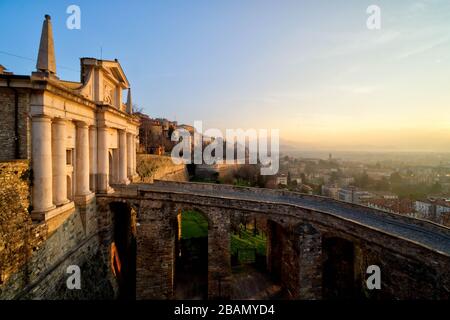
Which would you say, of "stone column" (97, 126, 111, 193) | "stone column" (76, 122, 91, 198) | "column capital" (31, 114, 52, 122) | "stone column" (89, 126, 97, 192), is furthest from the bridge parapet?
"column capital" (31, 114, 52, 122)

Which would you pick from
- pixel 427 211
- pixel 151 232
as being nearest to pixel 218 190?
pixel 151 232

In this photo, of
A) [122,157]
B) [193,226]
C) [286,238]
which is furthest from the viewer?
[193,226]

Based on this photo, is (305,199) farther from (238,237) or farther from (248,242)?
(238,237)

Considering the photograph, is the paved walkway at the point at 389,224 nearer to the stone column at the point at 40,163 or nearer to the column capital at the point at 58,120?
the stone column at the point at 40,163

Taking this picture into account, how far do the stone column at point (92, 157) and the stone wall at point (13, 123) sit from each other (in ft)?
14.7

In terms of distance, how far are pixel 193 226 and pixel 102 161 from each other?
1426 centimetres

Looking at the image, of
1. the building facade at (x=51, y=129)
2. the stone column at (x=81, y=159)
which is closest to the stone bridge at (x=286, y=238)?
the stone column at (x=81, y=159)

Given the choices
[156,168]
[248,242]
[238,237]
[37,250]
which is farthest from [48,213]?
[156,168]

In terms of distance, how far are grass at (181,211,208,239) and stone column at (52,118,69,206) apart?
43.2ft

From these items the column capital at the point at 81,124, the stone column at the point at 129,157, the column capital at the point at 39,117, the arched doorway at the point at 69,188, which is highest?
the column capital at the point at 81,124

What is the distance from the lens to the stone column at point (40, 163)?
9.11 m

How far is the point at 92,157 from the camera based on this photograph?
1416cm

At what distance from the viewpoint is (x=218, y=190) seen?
18.4 m

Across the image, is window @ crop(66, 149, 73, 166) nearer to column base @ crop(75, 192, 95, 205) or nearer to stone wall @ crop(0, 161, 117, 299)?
column base @ crop(75, 192, 95, 205)
